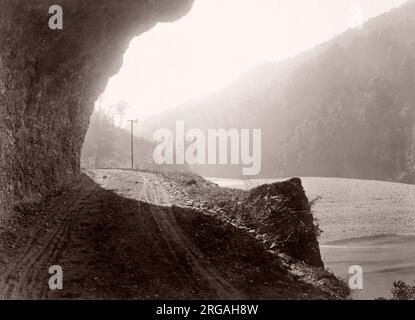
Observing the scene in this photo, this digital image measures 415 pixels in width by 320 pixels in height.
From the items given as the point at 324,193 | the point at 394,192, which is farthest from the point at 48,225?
the point at 394,192

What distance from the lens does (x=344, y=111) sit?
429ft

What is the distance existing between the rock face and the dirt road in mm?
2088

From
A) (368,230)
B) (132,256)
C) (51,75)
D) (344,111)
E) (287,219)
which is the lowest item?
(368,230)

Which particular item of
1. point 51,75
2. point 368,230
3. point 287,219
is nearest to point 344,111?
point 368,230

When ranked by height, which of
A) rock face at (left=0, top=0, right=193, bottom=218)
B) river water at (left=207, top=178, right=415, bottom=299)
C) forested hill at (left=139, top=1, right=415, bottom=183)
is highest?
forested hill at (left=139, top=1, right=415, bottom=183)

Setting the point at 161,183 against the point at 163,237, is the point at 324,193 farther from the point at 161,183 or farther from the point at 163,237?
the point at 163,237

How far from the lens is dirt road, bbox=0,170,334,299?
1168cm

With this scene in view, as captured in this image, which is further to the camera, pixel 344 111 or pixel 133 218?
pixel 344 111

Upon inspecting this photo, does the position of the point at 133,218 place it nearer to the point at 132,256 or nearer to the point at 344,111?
the point at 132,256

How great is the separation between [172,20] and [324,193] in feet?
92.6

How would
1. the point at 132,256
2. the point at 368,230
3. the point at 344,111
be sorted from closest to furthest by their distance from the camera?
1. the point at 132,256
2. the point at 368,230
3. the point at 344,111

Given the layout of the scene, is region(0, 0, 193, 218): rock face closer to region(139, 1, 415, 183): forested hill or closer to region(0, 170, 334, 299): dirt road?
region(0, 170, 334, 299): dirt road

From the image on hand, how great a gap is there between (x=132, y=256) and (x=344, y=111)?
414 ft

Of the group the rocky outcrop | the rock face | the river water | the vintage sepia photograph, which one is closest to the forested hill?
the river water
